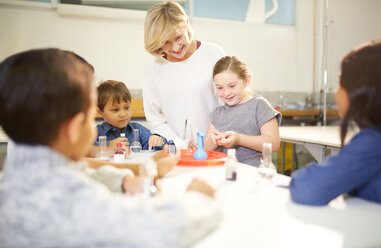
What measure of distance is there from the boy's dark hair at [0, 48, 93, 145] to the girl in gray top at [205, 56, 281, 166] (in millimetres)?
1058

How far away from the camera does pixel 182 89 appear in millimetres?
2107

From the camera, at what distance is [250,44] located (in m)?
4.80

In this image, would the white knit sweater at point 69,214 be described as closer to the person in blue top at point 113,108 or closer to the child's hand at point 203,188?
the child's hand at point 203,188

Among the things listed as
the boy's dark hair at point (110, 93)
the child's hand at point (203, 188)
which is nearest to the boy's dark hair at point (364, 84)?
the child's hand at point (203, 188)

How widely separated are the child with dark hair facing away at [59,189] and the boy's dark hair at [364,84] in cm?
50

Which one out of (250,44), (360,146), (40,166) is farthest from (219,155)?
(250,44)

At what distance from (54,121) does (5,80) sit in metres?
0.13

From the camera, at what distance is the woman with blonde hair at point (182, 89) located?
209 centimetres

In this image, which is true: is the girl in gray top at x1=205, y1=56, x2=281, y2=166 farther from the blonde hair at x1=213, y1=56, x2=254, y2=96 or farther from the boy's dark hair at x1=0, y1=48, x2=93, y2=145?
the boy's dark hair at x1=0, y1=48, x2=93, y2=145

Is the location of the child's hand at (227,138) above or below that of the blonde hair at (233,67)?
below

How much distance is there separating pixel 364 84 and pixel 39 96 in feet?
2.58

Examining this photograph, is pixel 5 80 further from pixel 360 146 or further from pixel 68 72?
pixel 360 146

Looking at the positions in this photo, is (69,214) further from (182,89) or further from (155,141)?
(182,89)

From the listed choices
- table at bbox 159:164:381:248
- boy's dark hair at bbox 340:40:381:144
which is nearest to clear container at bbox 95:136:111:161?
table at bbox 159:164:381:248
